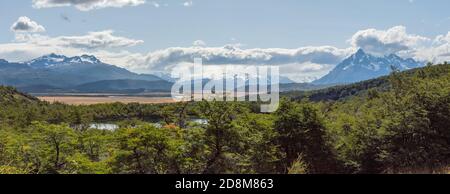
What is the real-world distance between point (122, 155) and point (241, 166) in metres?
9.28

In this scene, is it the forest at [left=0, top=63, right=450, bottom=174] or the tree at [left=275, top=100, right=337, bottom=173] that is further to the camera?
the tree at [left=275, top=100, right=337, bottom=173]

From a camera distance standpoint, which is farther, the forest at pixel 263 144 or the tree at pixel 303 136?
the tree at pixel 303 136

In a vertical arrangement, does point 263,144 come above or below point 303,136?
below

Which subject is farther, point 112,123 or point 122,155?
point 112,123

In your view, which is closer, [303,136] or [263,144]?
[263,144]

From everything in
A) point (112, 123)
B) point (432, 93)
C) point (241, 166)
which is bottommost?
point (112, 123)

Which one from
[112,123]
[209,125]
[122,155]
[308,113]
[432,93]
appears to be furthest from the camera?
[112,123]

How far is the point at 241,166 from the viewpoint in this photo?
37.2 meters
